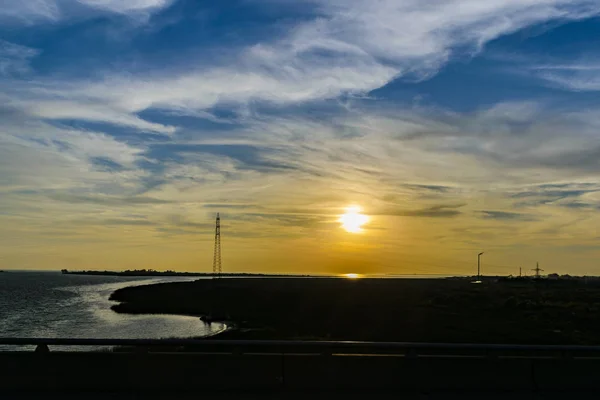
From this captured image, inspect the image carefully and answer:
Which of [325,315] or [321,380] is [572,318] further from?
[321,380]

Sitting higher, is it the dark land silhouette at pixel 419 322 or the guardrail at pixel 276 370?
the guardrail at pixel 276 370

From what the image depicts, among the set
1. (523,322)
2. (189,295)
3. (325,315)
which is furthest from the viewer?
(189,295)

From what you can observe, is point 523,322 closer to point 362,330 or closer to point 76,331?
point 362,330

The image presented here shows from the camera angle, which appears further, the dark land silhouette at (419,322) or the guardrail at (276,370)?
the dark land silhouette at (419,322)

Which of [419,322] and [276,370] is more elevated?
[276,370]

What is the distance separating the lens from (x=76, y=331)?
172 ft

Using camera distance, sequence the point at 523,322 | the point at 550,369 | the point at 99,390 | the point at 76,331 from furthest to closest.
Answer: the point at 76,331 < the point at 523,322 < the point at 550,369 < the point at 99,390

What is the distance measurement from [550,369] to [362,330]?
31123 millimetres

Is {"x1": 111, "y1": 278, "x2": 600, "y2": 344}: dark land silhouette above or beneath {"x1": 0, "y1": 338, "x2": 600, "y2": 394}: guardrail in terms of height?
beneath

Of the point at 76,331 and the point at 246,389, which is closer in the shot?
the point at 246,389

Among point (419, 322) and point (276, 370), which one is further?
point (419, 322)

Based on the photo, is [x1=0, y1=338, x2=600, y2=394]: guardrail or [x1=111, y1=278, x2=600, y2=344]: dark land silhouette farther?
[x1=111, y1=278, x2=600, y2=344]: dark land silhouette

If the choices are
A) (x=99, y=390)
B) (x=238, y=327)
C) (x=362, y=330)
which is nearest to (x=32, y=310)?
(x=238, y=327)

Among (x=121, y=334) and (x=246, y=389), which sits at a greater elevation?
(x=246, y=389)
